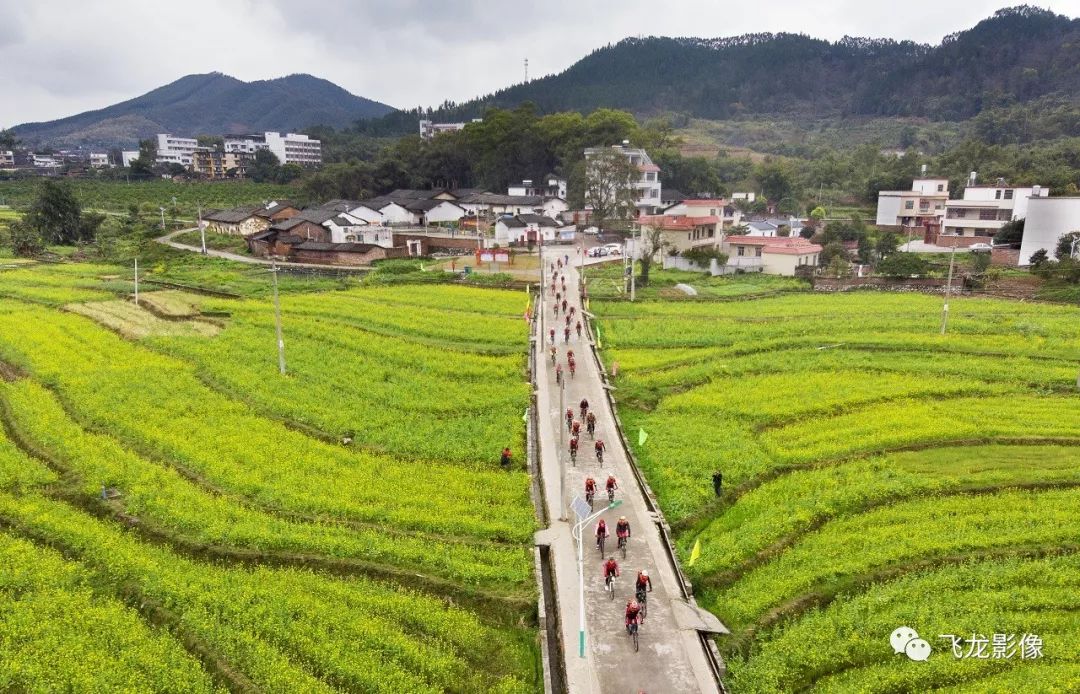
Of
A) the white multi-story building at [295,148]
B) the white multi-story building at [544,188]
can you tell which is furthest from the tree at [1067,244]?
the white multi-story building at [295,148]

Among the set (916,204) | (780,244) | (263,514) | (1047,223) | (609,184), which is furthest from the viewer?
(609,184)

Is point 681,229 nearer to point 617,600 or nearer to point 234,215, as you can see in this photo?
point 617,600

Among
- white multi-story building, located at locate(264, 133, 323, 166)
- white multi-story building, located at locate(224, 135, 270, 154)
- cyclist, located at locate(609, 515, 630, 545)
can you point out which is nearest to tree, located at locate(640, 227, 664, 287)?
Answer: cyclist, located at locate(609, 515, 630, 545)

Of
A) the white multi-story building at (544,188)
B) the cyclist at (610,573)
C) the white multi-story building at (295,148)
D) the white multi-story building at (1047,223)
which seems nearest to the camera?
the cyclist at (610,573)

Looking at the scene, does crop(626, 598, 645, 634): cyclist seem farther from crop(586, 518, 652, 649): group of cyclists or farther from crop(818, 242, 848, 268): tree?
crop(818, 242, 848, 268): tree

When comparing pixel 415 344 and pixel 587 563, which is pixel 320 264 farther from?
pixel 587 563

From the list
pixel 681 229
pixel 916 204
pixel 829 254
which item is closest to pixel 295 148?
pixel 681 229

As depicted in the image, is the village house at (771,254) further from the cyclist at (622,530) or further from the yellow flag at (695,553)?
the cyclist at (622,530)
